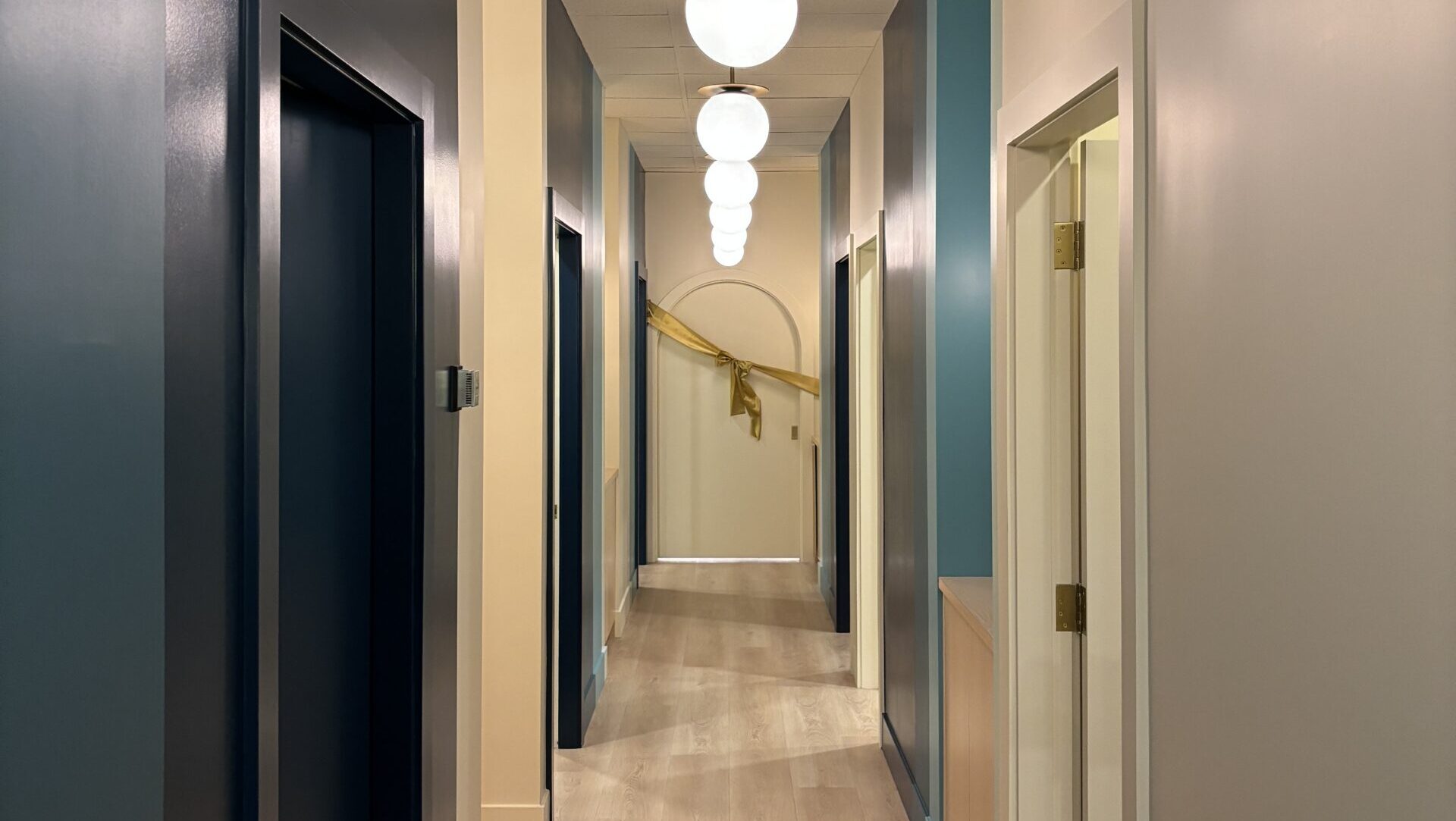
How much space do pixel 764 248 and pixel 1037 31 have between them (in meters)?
5.92

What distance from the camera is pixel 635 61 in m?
4.65

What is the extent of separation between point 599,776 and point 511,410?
4.54 feet

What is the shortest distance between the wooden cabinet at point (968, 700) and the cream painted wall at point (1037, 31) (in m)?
1.18

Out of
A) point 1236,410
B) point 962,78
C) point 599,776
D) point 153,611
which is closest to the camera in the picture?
point 153,611

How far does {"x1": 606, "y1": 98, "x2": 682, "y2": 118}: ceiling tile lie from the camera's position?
17.8 ft

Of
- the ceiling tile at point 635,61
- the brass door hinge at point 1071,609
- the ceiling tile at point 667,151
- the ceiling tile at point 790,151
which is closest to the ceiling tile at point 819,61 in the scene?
the ceiling tile at point 635,61

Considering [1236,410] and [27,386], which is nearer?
[27,386]

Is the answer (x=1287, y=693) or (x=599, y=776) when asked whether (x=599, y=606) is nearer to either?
(x=599, y=776)

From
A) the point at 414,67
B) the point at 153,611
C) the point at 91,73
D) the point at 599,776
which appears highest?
the point at 414,67

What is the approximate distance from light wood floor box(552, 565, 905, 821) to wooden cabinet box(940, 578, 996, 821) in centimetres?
74

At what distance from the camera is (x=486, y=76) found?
336 centimetres

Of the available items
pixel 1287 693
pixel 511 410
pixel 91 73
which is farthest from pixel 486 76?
pixel 1287 693

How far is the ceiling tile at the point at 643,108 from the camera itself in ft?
17.8

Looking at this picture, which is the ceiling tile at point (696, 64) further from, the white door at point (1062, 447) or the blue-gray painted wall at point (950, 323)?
the white door at point (1062, 447)
